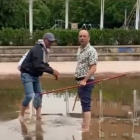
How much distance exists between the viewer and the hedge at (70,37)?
19.7 meters

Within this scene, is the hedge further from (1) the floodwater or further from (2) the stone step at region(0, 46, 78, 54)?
(1) the floodwater

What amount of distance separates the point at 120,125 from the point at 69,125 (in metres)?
0.89

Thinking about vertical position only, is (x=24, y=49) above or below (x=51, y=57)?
above

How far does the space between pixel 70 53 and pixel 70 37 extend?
54.4 inches

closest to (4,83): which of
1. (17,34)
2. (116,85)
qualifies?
(116,85)

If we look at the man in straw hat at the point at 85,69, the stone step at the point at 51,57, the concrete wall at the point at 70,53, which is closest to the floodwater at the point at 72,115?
the man in straw hat at the point at 85,69

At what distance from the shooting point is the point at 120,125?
7.46 metres

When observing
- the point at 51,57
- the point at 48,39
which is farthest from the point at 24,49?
the point at 48,39

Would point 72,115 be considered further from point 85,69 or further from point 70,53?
point 70,53

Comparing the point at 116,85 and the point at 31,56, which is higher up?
the point at 31,56

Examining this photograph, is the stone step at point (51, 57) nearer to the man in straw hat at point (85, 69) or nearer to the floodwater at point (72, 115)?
the floodwater at point (72, 115)

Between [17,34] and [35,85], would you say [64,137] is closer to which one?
[35,85]

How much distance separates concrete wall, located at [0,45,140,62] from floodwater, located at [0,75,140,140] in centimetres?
591

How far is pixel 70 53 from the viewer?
758 inches
